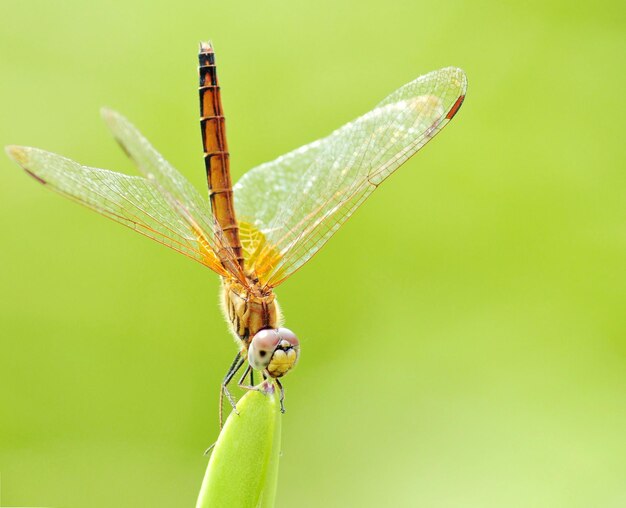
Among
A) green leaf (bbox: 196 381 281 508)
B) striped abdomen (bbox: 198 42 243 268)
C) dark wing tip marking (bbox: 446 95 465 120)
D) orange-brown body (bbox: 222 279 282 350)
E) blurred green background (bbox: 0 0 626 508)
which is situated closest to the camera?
green leaf (bbox: 196 381 281 508)

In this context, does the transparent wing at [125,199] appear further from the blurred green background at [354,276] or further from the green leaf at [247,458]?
the blurred green background at [354,276]

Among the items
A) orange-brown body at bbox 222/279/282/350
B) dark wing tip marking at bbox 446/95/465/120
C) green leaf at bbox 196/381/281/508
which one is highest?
dark wing tip marking at bbox 446/95/465/120

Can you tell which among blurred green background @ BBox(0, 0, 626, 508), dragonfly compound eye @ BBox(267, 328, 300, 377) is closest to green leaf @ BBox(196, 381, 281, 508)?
dragonfly compound eye @ BBox(267, 328, 300, 377)

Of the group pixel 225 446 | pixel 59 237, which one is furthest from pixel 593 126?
pixel 225 446

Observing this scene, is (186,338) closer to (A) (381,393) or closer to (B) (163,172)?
(A) (381,393)

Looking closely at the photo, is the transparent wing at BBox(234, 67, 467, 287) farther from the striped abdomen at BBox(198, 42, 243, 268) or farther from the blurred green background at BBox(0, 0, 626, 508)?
the blurred green background at BBox(0, 0, 626, 508)

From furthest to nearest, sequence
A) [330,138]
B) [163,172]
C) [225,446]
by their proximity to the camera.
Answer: [330,138]
[163,172]
[225,446]

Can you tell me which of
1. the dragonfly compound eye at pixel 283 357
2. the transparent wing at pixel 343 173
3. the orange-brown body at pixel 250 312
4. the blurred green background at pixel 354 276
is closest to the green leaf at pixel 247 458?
the dragonfly compound eye at pixel 283 357

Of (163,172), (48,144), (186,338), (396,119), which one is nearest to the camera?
(163,172)

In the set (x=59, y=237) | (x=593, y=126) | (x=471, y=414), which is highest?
(x=593, y=126)
